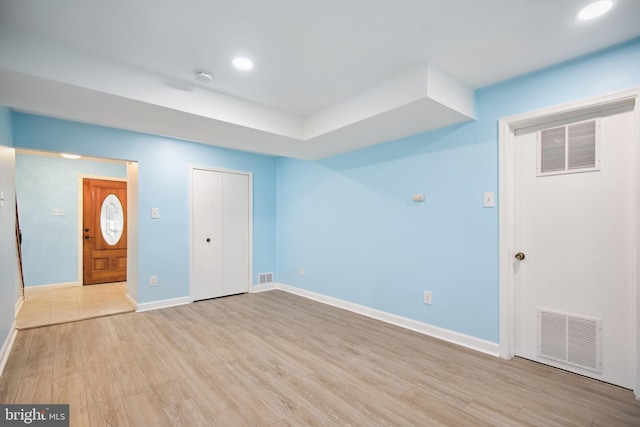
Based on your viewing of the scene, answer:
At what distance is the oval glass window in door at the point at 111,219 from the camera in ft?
19.1

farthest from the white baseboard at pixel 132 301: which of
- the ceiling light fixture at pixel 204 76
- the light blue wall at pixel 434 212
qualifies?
the ceiling light fixture at pixel 204 76

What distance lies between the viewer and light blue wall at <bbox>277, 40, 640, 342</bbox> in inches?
96.2

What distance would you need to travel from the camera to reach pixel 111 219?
19.4ft

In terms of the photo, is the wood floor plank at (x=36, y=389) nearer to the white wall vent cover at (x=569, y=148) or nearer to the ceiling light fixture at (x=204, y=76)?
the ceiling light fixture at (x=204, y=76)

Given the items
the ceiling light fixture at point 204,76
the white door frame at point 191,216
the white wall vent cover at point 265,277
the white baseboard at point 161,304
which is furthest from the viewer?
the white wall vent cover at point 265,277

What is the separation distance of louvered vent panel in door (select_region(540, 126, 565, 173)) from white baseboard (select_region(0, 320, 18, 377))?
464 cm

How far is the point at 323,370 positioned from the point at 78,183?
571cm

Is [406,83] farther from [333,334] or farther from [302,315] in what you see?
[302,315]

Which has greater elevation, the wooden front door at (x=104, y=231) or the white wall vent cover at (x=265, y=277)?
the wooden front door at (x=104, y=231)

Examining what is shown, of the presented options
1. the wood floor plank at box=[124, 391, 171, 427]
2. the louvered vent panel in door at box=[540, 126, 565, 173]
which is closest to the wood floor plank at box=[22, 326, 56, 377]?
the wood floor plank at box=[124, 391, 171, 427]

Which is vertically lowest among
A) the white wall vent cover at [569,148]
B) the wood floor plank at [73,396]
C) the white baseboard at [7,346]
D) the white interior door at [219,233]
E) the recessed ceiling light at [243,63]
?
the wood floor plank at [73,396]

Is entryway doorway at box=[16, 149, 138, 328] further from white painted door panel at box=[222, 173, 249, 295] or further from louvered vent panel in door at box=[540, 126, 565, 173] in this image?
louvered vent panel in door at box=[540, 126, 565, 173]

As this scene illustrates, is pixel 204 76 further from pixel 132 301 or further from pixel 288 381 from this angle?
pixel 132 301

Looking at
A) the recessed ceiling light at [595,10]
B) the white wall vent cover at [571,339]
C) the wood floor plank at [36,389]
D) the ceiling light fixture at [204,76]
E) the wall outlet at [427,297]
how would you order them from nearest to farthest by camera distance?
the recessed ceiling light at [595,10]
the wood floor plank at [36,389]
the white wall vent cover at [571,339]
the ceiling light fixture at [204,76]
the wall outlet at [427,297]
